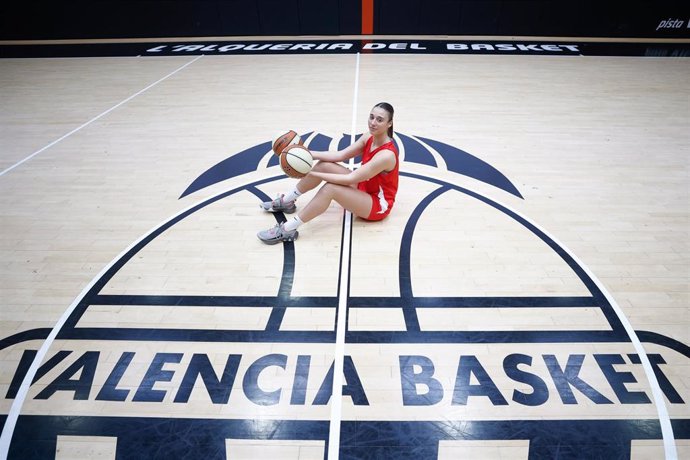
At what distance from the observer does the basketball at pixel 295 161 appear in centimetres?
370

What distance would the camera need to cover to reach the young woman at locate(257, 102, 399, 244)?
11.9 feet

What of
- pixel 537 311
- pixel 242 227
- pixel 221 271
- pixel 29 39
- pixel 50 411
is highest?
pixel 29 39

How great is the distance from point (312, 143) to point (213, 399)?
13.2 ft

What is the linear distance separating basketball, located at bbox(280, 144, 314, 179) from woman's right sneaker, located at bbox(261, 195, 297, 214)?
23.2 inches

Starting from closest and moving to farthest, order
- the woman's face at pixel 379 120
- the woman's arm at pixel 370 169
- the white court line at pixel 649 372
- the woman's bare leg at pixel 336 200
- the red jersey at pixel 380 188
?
the white court line at pixel 649 372 < the woman's face at pixel 379 120 < the woman's arm at pixel 370 169 < the woman's bare leg at pixel 336 200 < the red jersey at pixel 380 188

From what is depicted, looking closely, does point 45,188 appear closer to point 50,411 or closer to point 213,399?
point 50,411

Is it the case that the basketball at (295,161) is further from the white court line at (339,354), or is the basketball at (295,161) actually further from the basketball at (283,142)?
the white court line at (339,354)

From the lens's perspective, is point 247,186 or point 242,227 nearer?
point 242,227

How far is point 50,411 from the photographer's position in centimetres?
252

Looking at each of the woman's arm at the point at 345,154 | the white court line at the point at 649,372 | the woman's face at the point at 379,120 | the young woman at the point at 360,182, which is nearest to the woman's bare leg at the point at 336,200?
the young woman at the point at 360,182

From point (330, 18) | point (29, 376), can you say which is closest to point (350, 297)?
point (29, 376)

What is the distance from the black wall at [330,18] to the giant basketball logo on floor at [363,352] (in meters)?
10.3

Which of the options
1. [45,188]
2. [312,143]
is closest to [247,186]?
[312,143]

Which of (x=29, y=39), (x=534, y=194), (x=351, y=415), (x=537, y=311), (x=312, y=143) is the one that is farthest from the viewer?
(x=29, y=39)
